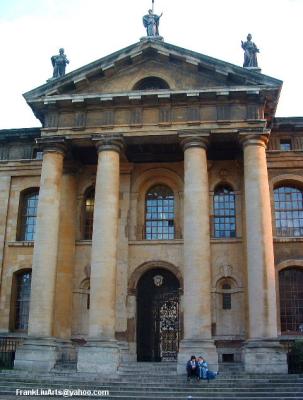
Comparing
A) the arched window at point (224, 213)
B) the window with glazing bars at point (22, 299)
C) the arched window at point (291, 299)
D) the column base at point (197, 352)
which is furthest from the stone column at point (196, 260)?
the window with glazing bars at point (22, 299)

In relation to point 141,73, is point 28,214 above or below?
below

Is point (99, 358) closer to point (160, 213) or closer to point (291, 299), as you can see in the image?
point (160, 213)

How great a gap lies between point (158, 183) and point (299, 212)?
23.0ft

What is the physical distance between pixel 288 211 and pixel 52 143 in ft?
38.0

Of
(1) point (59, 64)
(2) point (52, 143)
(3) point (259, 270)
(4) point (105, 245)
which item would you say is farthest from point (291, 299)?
(1) point (59, 64)

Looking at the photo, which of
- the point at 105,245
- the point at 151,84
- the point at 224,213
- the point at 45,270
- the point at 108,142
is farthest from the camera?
the point at 224,213

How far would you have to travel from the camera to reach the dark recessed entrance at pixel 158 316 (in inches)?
1000

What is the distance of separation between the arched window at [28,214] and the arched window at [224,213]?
9.35 metres

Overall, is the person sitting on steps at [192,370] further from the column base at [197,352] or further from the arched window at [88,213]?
the arched window at [88,213]

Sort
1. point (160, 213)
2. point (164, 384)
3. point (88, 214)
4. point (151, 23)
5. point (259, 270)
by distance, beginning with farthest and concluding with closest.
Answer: point (88, 214)
point (160, 213)
point (151, 23)
point (259, 270)
point (164, 384)

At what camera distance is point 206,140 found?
942 inches

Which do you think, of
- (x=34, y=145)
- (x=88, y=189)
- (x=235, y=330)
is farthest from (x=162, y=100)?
(x=235, y=330)

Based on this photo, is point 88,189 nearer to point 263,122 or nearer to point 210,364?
point 263,122

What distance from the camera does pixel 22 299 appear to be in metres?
27.4
